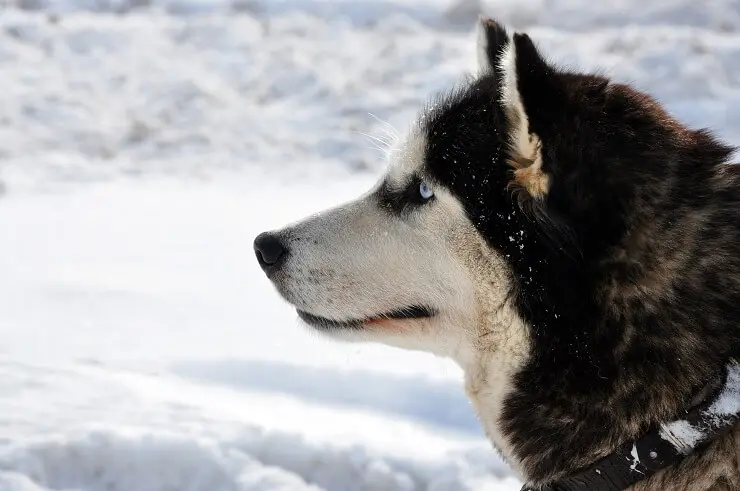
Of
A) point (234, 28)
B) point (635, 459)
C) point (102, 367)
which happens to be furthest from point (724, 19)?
point (635, 459)

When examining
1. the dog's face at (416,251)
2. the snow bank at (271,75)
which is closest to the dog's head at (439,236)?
the dog's face at (416,251)

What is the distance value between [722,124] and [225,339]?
3682mm

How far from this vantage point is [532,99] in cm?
181

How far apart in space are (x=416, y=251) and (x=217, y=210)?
3.39 metres

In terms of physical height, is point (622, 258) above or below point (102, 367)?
above

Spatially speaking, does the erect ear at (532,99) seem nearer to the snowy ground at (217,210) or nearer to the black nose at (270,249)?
the black nose at (270,249)

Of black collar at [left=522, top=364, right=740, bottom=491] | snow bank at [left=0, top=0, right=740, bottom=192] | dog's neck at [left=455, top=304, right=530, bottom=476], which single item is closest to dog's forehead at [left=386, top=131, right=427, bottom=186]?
dog's neck at [left=455, top=304, right=530, bottom=476]

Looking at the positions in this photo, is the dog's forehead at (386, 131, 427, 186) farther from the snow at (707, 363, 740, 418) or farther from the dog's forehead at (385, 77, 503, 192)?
the snow at (707, 363, 740, 418)

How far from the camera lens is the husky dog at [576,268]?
1.82 metres

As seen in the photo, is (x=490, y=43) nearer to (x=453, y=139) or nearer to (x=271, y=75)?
(x=453, y=139)

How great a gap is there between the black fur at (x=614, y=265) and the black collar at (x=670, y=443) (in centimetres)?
3

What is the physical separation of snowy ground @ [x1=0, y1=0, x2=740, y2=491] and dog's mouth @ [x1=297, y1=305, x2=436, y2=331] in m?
0.28

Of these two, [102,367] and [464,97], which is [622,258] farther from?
[102,367]

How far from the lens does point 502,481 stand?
3018mm
